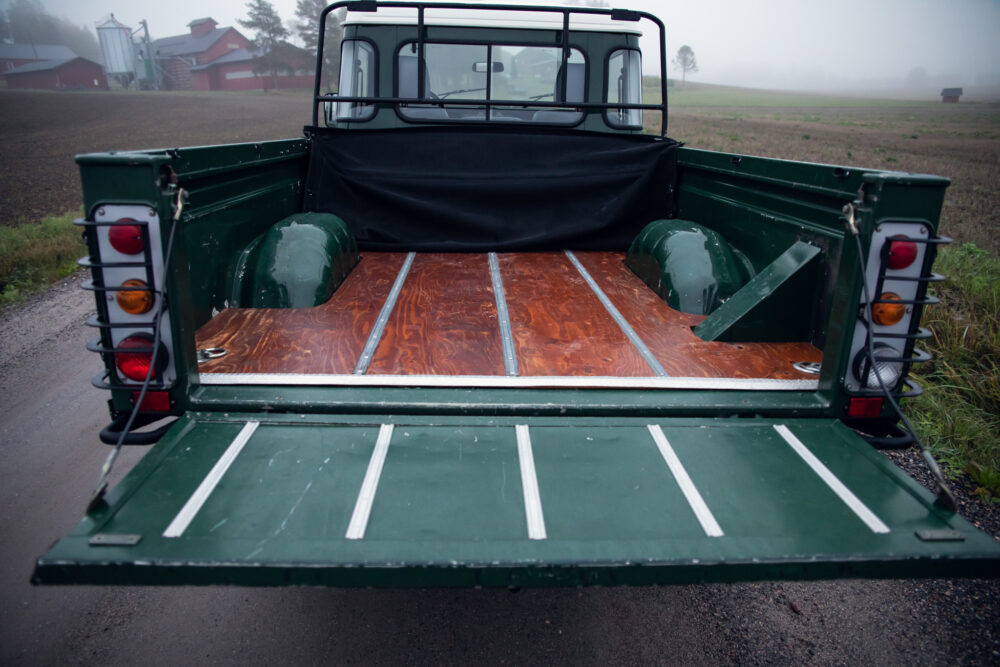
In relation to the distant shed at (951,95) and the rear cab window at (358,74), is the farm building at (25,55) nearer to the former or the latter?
the rear cab window at (358,74)

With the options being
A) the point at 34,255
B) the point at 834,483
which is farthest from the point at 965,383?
the point at 34,255

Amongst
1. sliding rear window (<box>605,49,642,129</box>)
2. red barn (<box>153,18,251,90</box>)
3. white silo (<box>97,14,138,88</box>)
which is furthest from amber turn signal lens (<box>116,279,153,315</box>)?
white silo (<box>97,14,138,88</box>)

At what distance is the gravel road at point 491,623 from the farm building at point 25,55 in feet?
290

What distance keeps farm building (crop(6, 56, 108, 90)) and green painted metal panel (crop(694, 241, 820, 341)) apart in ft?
267

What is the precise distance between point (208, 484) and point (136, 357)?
1.75ft

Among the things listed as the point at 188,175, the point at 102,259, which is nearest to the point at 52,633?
the point at 102,259

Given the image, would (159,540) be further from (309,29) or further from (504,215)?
(309,29)

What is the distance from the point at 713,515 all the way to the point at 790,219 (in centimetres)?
155

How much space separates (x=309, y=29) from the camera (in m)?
66.4

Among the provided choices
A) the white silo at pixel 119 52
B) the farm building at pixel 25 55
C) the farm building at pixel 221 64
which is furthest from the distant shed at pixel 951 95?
the farm building at pixel 25 55

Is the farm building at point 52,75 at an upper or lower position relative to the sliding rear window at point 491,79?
upper

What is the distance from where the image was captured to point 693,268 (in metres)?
3.01

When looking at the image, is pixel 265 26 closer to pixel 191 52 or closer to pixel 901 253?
pixel 191 52

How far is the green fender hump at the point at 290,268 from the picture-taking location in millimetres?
2844
